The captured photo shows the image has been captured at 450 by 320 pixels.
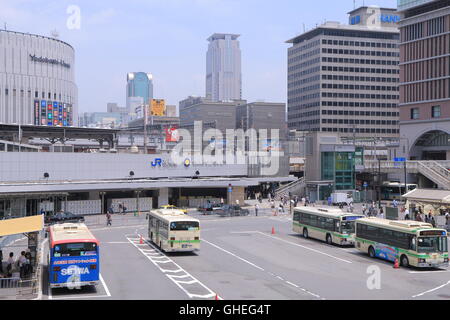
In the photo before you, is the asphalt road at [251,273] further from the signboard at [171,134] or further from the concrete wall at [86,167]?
the signboard at [171,134]

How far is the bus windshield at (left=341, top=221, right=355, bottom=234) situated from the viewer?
3838cm

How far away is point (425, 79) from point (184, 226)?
229 feet

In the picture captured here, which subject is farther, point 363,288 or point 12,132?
point 12,132

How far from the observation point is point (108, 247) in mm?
38094

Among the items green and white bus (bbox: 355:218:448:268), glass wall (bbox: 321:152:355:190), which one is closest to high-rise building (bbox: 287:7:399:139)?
glass wall (bbox: 321:152:355:190)

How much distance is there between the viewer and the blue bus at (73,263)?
23.6 m

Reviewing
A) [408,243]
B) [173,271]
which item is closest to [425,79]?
[408,243]

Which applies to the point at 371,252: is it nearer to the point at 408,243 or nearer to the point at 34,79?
the point at 408,243

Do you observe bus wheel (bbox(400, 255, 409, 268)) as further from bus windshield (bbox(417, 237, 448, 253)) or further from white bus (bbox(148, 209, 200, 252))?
white bus (bbox(148, 209, 200, 252))

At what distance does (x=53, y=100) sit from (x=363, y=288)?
158 m

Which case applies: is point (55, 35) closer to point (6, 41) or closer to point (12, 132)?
point (6, 41)
